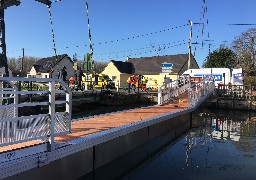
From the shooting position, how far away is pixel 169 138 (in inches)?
510

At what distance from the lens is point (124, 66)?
59.5 m

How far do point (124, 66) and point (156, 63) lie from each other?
244 inches

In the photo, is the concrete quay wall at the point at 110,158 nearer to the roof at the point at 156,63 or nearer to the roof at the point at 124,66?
the roof at the point at 156,63

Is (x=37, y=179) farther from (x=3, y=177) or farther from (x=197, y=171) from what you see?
(x=197, y=171)

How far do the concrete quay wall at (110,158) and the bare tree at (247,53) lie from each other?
42.0 m

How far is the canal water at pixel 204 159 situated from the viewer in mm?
8367

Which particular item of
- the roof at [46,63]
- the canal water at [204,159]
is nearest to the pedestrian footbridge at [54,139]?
the canal water at [204,159]

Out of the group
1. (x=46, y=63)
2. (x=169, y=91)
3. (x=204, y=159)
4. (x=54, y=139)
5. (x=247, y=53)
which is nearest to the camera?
(x=54, y=139)

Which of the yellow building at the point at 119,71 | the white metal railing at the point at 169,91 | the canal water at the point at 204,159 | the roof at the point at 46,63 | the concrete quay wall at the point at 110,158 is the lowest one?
the canal water at the point at 204,159

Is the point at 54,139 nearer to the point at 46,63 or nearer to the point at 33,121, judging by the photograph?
the point at 33,121

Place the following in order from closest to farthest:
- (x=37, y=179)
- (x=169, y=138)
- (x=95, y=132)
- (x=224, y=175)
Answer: (x=37, y=179)
(x=95, y=132)
(x=224, y=175)
(x=169, y=138)

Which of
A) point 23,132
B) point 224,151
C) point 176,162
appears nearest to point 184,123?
point 224,151

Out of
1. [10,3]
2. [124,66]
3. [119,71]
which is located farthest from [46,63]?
[10,3]

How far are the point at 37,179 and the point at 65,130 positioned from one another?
1066mm
